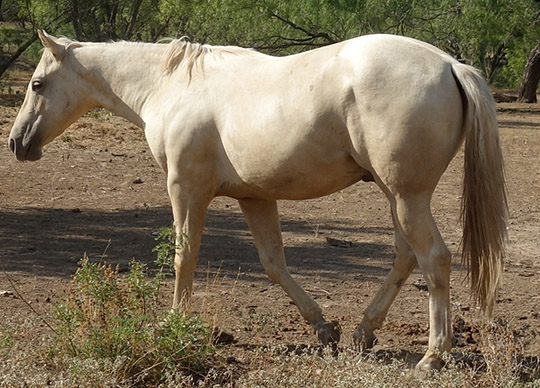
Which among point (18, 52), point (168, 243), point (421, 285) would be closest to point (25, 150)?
point (168, 243)

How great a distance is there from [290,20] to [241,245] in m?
11.1

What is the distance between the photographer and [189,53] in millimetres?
5762

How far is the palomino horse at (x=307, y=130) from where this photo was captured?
4.64 metres

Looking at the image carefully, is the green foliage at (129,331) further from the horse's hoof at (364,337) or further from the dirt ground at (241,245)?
the horse's hoof at (364,337)

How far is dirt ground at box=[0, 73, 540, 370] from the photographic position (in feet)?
19.5

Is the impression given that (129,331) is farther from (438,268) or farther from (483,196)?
(483,196)

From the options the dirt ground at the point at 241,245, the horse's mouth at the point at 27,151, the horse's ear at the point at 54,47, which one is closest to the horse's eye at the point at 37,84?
the horse's ear at the point at 54,47

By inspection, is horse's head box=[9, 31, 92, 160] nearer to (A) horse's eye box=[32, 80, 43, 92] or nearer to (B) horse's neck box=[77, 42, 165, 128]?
(A) horse's eye box=[32, 80, 43, 92]

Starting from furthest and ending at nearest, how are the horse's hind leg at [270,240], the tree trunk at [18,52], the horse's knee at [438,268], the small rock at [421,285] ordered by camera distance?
the tree trunk at [18,52] → the small rock at [421,285] → the horse's hind leg at [270,240] → the horse's knee at [438,268]

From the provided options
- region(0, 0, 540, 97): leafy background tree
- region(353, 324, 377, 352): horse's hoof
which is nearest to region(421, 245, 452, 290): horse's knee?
region(353, 324, 377, 352): horse's hoof

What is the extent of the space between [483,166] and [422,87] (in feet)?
1.74

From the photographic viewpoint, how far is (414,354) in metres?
5.45

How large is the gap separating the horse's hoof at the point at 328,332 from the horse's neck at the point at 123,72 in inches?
65.4

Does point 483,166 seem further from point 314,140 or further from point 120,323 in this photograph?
point 120,323
